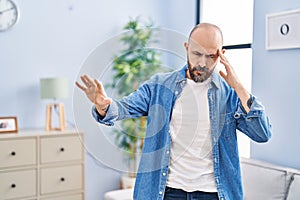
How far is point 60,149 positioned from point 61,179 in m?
0.25

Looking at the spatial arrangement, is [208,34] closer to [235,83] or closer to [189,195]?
[235,83]

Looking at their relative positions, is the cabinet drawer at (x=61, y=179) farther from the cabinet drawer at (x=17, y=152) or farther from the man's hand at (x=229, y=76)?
the man's hand at (x=229, y=76)

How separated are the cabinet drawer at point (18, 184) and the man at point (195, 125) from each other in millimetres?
1974

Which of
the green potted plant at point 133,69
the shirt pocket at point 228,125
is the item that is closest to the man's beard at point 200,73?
the shirt pocket at point 228,125

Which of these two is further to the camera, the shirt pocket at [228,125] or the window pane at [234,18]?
the window pane at [234,18]

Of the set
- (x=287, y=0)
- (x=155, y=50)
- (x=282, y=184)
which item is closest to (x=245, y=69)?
(x=287, y=0)

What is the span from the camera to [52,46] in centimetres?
382

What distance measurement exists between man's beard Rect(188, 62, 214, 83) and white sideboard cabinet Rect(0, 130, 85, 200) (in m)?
1.89

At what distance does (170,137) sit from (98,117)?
11.2 inches

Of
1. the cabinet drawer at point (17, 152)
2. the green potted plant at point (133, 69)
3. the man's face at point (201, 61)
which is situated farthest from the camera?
the cabinet drawer at point (17, 152)

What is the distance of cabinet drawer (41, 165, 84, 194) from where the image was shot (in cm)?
345

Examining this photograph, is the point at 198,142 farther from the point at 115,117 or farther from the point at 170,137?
the point at 115,117

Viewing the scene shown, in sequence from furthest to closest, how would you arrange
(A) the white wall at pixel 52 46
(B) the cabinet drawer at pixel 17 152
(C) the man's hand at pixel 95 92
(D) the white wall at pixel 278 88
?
(A) the white wall at pixel 52 46 < (B) the cabinet drawer at pixel 17 152 < (D) the white wall at pixel 278 88 < (C) the man's hand at pixel 95 92

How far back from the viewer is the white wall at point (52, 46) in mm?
3637
